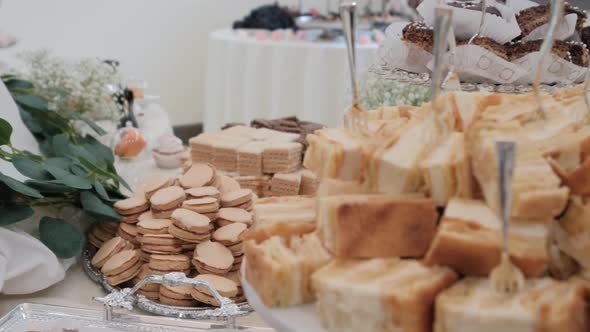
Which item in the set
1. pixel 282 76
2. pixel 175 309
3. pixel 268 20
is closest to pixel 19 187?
pixel 175 309

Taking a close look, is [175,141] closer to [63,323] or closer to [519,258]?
[63,323]

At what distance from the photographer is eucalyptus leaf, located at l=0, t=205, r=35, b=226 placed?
1.28m

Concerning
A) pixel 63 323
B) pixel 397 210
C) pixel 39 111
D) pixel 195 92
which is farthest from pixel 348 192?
pixel 195 92

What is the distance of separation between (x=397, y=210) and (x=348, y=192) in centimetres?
9

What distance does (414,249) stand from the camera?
0.74 metres

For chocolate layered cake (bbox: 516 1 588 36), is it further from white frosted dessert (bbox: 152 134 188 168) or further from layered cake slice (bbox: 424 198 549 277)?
white frosted dessert (bbox: 152 134 188 168)

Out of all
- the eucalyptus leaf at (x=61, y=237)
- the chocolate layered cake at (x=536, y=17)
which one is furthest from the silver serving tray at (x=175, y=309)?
the chocolate layered cake at (x=536, y=17)

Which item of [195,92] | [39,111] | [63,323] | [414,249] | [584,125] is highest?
[584,125]

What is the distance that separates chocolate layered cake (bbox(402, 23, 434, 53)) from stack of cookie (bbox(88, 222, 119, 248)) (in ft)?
2.56

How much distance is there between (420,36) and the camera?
1.32 meters

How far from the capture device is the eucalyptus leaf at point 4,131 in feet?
4.36

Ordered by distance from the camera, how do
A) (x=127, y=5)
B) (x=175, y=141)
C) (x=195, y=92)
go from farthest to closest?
(x=195, y=92) → (x=127, y=5) → (x=175, y=141)

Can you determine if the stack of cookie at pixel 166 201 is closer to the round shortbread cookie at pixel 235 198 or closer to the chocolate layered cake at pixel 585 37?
the round shortbread cookie at pixel 235 198

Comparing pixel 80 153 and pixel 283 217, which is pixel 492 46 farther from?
pixel 80 153
